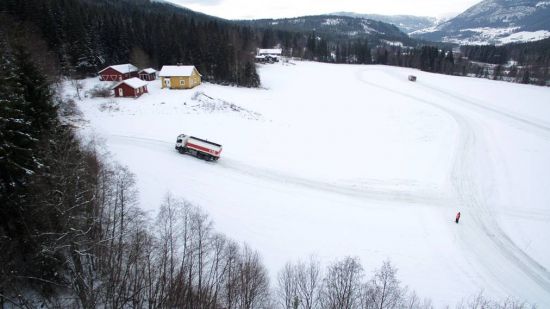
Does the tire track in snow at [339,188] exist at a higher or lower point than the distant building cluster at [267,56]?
lower

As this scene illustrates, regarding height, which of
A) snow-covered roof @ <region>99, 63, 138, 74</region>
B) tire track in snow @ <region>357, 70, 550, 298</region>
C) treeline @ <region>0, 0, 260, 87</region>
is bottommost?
tire track in snow @ <region>357, 70, 550, 298</region>

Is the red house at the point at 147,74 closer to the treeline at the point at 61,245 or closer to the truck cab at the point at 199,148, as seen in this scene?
the truck cab at the point at 199,148

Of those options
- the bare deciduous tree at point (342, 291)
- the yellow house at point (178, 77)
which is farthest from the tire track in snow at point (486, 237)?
the yellow house at point (178, 77)

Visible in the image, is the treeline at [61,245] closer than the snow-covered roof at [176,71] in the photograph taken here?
Yes

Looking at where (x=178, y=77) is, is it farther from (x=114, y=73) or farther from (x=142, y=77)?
(x=114, y=73)

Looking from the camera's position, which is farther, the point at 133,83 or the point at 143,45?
the point at 143,45

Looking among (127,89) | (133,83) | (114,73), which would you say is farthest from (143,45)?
(127,89)

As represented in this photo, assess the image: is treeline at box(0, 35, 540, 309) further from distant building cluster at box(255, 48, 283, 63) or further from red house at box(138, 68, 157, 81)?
distant building cluster at box(255, 48, 283, 63)

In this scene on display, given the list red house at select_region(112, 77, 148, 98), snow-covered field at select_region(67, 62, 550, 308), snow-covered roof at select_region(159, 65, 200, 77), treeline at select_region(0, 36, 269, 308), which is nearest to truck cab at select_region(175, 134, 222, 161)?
snow-covered field at select_region(67, 62, 550, 308)
